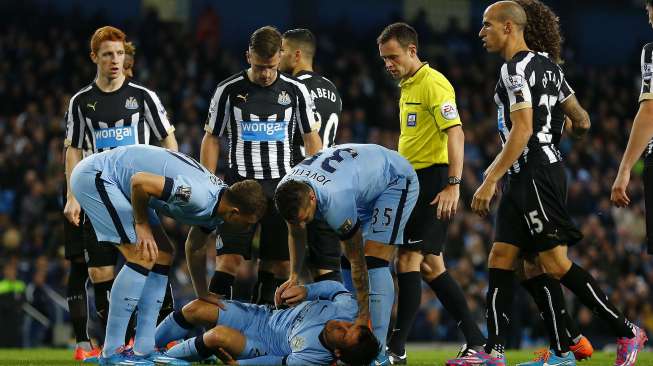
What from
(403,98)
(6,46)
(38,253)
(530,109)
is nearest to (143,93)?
(403,98)

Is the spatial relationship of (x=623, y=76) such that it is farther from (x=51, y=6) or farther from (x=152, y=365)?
(x=152, y=365)

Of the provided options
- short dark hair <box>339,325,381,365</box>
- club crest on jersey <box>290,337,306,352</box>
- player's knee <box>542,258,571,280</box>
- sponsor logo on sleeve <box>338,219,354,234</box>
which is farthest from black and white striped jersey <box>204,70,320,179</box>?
player's knee <box>542,258,571,280</box>

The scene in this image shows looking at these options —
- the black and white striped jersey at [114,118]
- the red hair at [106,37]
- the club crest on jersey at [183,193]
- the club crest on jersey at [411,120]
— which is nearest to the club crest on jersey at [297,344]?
the club crest on jersey at [183,193]

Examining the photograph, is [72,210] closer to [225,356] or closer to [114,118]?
[114,118]

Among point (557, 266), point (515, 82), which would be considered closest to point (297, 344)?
point (557, 266)

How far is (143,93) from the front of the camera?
28.2 feet

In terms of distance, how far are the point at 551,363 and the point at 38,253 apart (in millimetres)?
10029

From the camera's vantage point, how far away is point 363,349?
6.75 meters

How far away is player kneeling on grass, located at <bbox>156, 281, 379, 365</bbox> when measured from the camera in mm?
6812

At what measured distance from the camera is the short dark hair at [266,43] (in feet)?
26.2

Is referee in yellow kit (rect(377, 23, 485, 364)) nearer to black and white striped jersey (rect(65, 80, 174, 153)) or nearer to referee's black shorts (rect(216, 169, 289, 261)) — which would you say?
referee's black shorts (rect(216, 169, 289, 261))

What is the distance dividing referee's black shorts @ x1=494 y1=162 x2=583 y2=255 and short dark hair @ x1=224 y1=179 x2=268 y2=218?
1.63m

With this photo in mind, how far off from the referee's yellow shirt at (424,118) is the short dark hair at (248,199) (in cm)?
185

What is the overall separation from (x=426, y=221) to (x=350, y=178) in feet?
4.33
